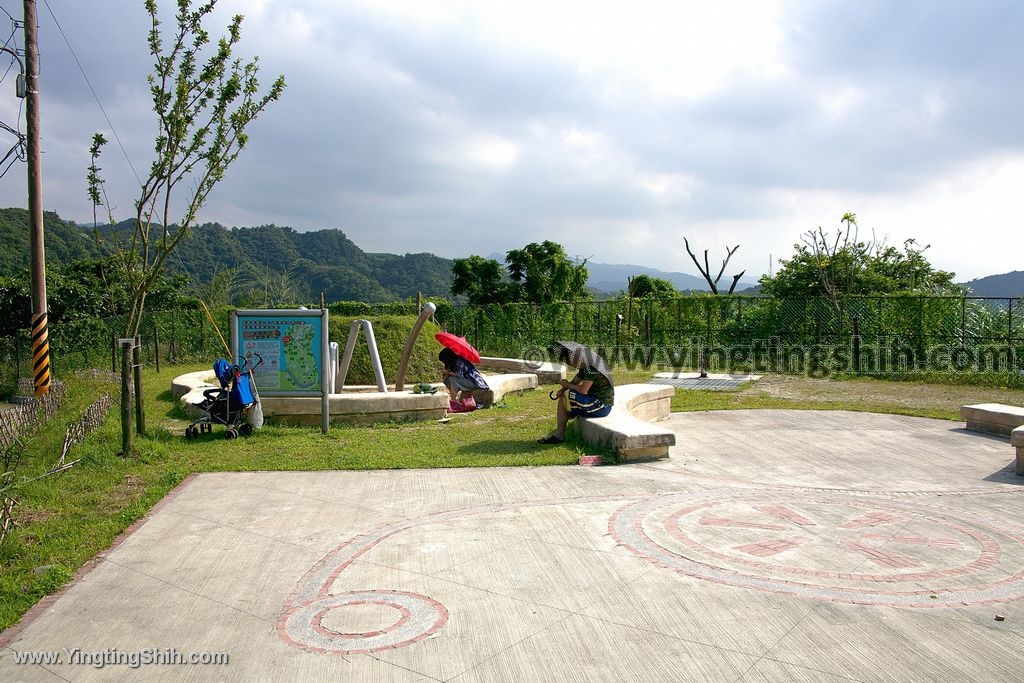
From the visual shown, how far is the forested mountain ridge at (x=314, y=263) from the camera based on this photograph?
70.9 metres

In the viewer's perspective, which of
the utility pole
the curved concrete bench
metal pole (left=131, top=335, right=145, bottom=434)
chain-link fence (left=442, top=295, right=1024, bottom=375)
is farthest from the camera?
chain-link fence (left=442, top=295, right=1024, bottom=375)

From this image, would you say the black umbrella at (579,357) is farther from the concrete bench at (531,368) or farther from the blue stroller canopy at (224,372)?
the concrete bench at (531,368)

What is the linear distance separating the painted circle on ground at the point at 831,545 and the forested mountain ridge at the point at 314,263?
4944cm

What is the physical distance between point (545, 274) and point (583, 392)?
33283 millimetres

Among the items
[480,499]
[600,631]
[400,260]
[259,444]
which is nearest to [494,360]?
[259,444]

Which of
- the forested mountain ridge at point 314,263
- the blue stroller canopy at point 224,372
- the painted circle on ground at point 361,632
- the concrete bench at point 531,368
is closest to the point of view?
the painted circle on ground at point 361,632

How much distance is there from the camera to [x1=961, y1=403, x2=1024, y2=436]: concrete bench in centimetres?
985

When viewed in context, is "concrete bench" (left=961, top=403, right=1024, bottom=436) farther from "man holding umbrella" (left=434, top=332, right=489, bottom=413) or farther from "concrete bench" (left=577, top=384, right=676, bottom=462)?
"man holding umbrella" (left=434, top=332, right=489, bottom=413)

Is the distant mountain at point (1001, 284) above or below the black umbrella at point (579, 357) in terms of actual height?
above

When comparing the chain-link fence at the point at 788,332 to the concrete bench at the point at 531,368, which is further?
the chain-link fence at the point at 788,332

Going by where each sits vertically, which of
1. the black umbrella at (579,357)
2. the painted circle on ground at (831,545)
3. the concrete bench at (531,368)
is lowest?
the painted circle on ground at (831,545)

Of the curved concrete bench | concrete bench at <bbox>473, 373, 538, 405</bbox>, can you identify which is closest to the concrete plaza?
the curved concrete bench

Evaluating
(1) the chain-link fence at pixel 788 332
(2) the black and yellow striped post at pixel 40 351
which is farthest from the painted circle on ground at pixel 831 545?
(2) the black and yellow striped post at pixel 40 351

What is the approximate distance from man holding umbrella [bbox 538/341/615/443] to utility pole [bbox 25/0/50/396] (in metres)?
11.3
